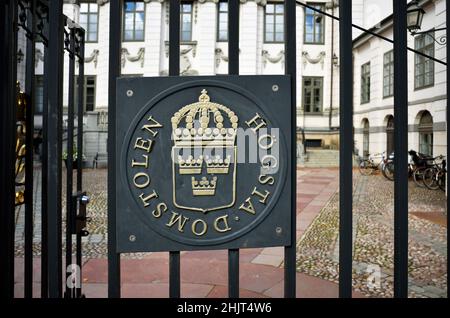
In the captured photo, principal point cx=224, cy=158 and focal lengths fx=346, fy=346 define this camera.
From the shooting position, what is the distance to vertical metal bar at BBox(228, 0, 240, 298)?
1.26m

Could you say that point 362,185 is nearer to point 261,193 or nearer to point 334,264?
point 334,264

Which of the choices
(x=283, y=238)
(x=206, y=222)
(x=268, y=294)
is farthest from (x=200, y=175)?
(x=268, y=294)

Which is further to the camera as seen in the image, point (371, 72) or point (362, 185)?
point (371, 72)

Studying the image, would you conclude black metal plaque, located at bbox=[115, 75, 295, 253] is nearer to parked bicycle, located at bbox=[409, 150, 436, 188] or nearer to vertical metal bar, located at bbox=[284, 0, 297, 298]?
vertical metal bar, located at bbox=[284, 0, 297, 298]

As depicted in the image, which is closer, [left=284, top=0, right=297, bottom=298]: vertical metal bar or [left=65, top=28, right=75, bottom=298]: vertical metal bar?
[left=284, top=0, right=297, bottom=298]: vertical metal bar

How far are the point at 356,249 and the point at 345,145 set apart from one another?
424cm

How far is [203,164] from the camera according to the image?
1.33m

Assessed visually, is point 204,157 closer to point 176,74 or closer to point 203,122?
point 203,122

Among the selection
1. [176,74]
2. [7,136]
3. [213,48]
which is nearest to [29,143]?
[7,136]

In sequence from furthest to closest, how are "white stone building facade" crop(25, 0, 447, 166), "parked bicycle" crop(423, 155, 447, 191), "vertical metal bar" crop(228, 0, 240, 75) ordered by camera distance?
"white stone building facade" crop(25, 0, 447, 166) → "parked bicycle" crop(423, 155, 447, 191) → "vertical metal bar" crop(228, 0, 240, 75)

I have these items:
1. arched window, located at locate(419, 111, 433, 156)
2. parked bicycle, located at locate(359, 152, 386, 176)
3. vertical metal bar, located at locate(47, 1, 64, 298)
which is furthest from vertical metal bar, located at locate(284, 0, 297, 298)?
parked bicycle, located at locate(359, 152, 386, 176)

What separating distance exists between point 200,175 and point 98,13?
812 inches

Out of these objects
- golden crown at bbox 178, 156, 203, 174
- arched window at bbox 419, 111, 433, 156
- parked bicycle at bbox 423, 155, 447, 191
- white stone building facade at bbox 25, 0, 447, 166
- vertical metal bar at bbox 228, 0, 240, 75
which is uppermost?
white stone building facade at bbox 25, 0, 447, 166

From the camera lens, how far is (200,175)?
4.36 ft
